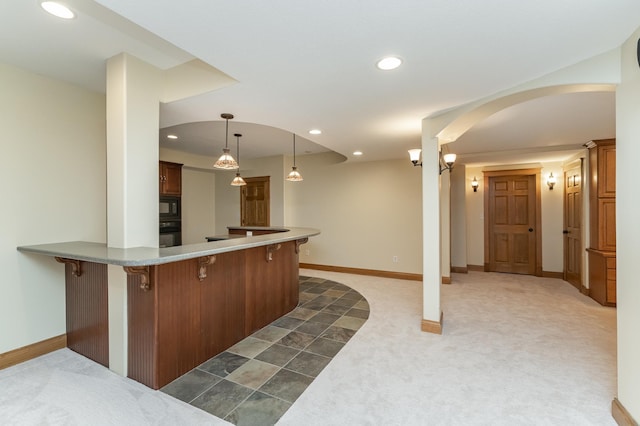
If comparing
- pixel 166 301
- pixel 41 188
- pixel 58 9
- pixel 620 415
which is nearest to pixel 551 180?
pixel 620 415

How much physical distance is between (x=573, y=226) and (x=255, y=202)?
253 inches

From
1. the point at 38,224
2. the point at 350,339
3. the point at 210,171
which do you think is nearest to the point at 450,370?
the point at 350,339

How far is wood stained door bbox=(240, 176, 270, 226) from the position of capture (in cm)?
680

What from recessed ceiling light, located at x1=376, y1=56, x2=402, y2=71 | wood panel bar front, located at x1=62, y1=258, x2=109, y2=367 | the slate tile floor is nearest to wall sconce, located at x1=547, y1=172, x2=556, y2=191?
the slate tile floor

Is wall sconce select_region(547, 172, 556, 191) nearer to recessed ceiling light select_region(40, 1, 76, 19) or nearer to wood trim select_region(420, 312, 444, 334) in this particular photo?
wood trim select_region(420, 312, 444, 334)

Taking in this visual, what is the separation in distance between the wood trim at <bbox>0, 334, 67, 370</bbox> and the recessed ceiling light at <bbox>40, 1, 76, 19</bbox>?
273 centimetres

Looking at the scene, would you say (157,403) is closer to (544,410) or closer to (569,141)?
(544,410)

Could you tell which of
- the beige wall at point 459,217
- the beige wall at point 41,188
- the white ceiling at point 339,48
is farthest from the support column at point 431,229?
the beige wall at point 41,188

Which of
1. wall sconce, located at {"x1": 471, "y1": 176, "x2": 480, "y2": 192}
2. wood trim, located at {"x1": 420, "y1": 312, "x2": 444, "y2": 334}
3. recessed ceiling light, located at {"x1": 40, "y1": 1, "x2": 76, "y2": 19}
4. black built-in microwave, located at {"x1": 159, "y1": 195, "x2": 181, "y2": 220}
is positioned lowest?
wood trim, located at {"x1": 420, "y1": 312, "x2": 444, "y2": 334}

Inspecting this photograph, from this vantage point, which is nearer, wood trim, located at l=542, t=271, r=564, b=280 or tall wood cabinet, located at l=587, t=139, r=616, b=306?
tall wood cabinet, located at l=587, t=139, r=616, b=306

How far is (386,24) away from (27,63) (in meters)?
2.98

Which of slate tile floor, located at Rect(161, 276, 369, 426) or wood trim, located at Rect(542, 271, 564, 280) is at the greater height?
wood trim, located at Rect(542, 271, 564, 280)

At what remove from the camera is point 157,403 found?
1.98m

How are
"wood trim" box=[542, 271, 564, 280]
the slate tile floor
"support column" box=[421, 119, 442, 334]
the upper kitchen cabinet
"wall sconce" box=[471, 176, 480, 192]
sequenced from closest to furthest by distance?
the slate tile floor
"support column" box=[421, 119, 442, 334]
the upper kitchen cabinet
"wood trim" box=[542, 271, 564, 280]
"wall sconce" box=[471, 176, 480, 192]
